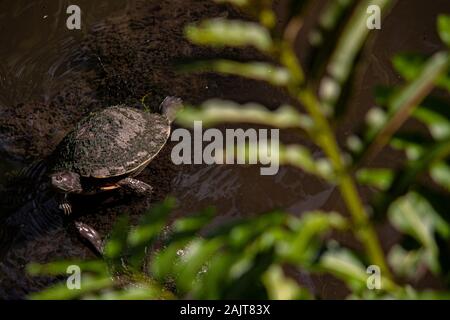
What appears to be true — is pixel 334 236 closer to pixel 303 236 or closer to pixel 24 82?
pixel 303 236

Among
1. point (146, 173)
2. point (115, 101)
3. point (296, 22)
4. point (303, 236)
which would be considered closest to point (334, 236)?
point (146, 173)

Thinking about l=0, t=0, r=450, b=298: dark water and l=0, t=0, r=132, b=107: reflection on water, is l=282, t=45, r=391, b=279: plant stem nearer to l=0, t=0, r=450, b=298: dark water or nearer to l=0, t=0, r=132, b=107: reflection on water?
l=0, t=0, r=450, b=298: dark water

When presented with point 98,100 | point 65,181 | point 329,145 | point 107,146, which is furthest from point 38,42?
point 329,145

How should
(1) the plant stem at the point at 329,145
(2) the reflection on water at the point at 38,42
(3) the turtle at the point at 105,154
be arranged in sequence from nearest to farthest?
1. (1) the plant stem at the point at 329,145
2. (3) the turtle at the point at 105,154
3. (2) the reflection on water at the point at 38,42

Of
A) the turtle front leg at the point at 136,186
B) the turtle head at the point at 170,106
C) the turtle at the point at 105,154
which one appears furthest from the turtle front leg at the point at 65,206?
the turtle head at the point at 170,106

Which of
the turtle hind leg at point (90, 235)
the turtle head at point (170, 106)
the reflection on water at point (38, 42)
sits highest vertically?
the reflection on water at point (38, 42)

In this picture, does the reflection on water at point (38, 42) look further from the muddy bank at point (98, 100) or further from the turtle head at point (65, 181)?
the turtle head at point (65, 181)

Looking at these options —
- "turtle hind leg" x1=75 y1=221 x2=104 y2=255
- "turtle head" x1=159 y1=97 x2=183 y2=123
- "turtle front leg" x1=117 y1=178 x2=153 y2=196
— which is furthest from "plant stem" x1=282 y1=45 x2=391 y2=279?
"turtle head" x1=159 y1=97 x2=183 y2=123
